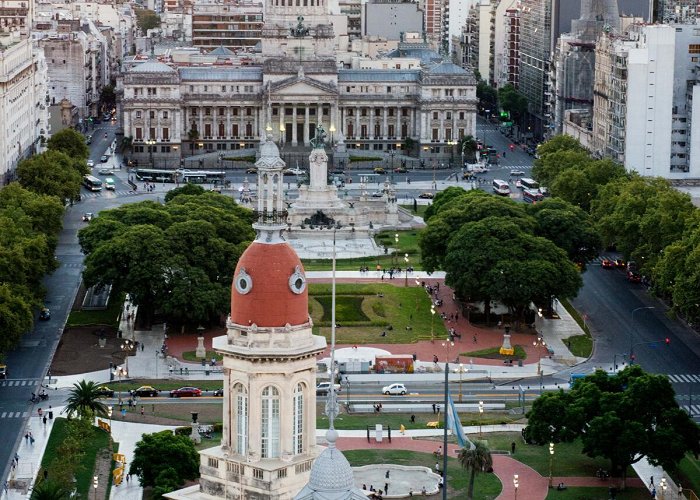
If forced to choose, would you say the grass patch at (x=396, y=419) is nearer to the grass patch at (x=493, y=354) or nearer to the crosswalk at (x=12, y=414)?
the grass patch at (x=493, y=354)

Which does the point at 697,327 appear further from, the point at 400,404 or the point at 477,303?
the point at 400,404

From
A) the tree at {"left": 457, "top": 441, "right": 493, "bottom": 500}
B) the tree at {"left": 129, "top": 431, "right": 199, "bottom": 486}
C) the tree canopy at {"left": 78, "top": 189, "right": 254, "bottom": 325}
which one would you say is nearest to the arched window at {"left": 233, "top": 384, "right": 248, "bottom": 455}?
the tree at {"left": 129, "top": 431, "right": 199, "bottom": 486}

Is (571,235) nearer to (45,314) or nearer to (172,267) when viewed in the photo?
(172,267)

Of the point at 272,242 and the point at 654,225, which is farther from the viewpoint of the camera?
the point at 654,225

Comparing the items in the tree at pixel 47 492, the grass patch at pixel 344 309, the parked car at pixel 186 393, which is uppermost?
the tree at pixel 47 492

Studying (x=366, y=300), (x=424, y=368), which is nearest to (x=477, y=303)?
(x=366, y=300)

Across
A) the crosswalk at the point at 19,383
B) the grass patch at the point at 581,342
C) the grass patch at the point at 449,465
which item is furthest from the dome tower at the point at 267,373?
the grass patch at the point at 581,342
